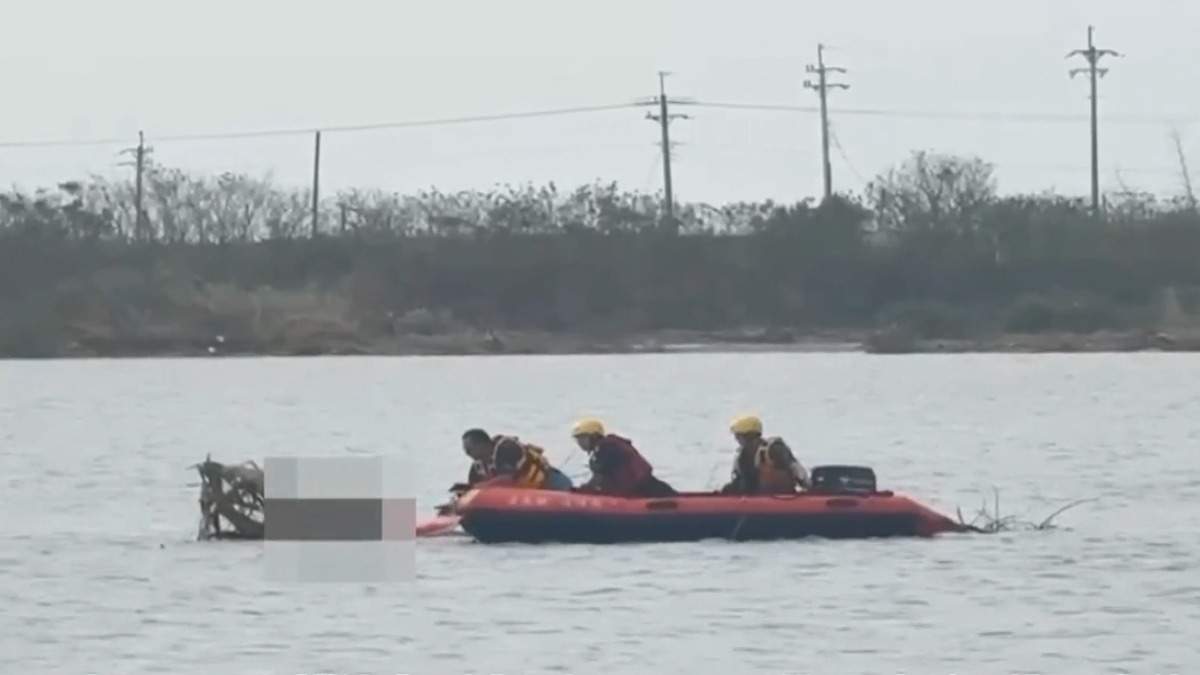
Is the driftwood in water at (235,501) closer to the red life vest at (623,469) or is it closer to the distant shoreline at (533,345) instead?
the red life vest at (623,469)

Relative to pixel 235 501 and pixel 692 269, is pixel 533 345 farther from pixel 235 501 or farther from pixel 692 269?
pixel 235 501

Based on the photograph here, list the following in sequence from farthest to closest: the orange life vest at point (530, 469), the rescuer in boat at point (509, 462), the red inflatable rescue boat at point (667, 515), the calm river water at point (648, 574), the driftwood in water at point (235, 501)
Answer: the driftwood in water at point (235, 501)
the orange life vest at point (530, 469)
the rescuer in boat at point (509, 462)
the red inflatable rescue boat at point (667, 515)
the calm river water at point (648, 574)

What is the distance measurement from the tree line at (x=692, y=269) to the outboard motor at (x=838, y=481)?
2190 inches

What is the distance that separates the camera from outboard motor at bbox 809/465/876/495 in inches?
1238

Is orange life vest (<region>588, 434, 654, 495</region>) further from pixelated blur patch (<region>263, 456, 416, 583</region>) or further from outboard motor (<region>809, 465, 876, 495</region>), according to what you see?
pixelated blur patch (<region>263, 456, 416, 583</region>)

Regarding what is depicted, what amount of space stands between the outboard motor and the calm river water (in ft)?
1.67

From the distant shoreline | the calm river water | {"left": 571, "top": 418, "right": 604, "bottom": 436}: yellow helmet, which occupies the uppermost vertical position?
the distant shoreline

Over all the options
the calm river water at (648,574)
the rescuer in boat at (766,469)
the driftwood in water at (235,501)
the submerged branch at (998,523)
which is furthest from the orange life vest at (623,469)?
the submerged branch at (998,523)

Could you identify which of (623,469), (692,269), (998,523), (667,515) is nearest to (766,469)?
(667,515)

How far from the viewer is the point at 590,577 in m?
29.5

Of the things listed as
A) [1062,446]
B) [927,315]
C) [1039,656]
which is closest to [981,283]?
[927,315]

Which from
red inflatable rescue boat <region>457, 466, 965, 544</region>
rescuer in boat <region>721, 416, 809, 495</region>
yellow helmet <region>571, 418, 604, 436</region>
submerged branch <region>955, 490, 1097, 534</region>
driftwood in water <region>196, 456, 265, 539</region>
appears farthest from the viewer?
submerged branch <region>955, 490, 1097, 534</region>

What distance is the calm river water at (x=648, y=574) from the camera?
24.7 metres

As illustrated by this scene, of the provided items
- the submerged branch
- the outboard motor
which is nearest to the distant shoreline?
the submerged branch
